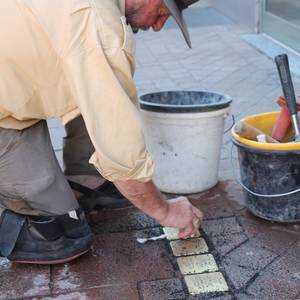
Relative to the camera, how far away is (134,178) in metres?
2.41

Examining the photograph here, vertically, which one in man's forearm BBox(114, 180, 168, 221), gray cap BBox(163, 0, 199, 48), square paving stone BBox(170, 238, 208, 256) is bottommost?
square paving stone BBox(170, 238, 208, 256)

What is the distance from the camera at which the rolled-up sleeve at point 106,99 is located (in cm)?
221

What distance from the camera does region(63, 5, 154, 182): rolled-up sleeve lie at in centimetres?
221

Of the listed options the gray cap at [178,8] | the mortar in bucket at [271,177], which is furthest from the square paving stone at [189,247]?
the gray cap at [178,8]

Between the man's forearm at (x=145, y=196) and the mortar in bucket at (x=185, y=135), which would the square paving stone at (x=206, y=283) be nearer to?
the man's forearm at (x=145, y=196)

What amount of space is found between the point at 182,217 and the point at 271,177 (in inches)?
20.9

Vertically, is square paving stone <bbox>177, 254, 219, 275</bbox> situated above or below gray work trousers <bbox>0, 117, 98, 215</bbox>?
below

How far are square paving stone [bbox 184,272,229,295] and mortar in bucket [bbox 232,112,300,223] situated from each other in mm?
517

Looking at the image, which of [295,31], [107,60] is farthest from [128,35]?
[295,31]

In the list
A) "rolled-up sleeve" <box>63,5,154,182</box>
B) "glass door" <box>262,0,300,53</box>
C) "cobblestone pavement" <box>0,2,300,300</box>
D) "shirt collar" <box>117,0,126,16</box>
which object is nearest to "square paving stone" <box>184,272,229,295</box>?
"cobblestone pavement" <box>0,2,300,300</box>

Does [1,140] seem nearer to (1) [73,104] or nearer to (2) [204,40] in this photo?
(1) [73,104]

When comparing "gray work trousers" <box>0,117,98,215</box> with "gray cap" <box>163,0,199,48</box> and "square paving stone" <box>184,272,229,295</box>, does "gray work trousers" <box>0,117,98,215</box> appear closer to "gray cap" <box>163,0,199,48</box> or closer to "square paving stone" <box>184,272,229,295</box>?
"square paving stone" <box>184,272,229,295</box>

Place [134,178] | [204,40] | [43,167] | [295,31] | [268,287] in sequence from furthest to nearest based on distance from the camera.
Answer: [204,40] → [295,31] → [43,167] → [268,287] → [134,178]

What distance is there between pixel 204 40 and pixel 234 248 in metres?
4.97
